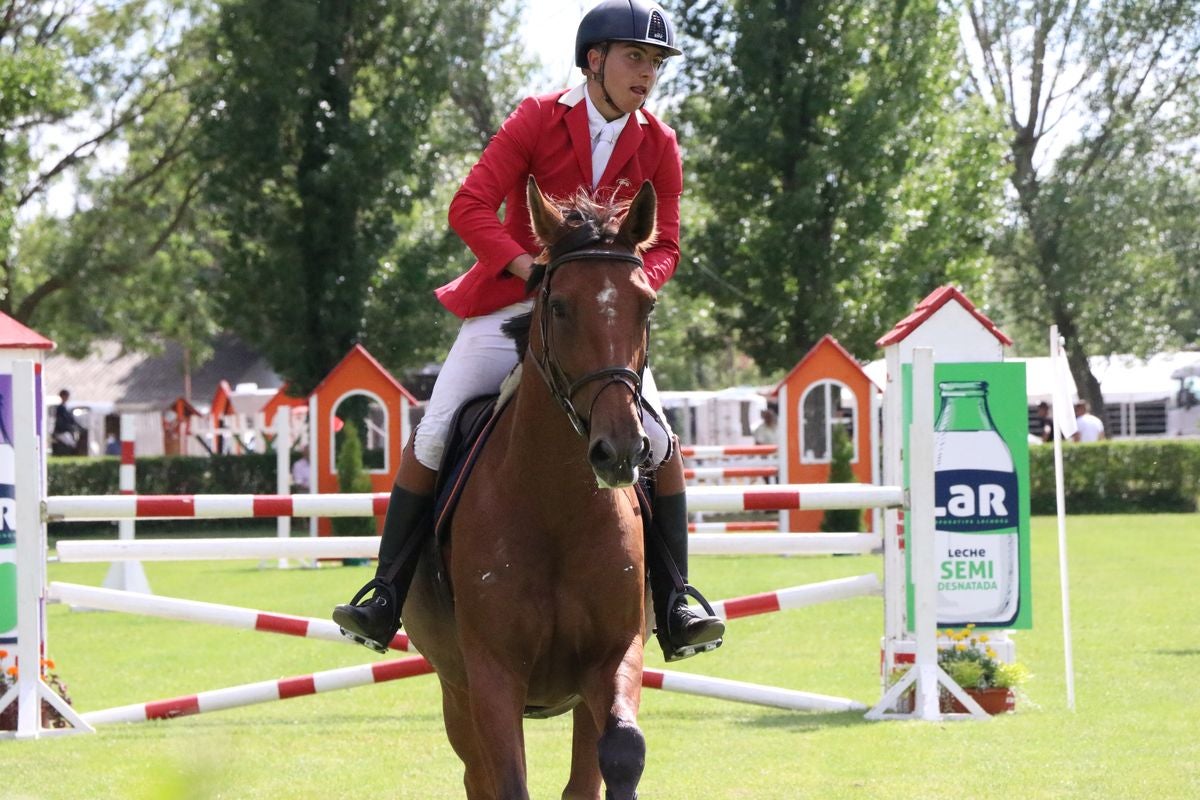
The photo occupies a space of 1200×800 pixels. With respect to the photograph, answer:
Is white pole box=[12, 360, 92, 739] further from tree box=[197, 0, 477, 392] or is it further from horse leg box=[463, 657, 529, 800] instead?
tree box=[197, 0, 477, 392]

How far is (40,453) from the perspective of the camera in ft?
28.4

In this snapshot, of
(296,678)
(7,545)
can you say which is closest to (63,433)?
(7,545)

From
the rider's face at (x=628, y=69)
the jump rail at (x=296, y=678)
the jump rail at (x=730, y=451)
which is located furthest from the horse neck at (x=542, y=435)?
the jump rail at (x=730, y=451)

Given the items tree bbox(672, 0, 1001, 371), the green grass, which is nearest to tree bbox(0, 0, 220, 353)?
tree bbox(672, 0, 1001, 371)

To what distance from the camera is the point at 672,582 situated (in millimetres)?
4965

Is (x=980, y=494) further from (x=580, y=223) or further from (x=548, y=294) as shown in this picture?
(x=548, y=294)

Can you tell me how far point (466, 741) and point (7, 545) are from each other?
389 centimetres

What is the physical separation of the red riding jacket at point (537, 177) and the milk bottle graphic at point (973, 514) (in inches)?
163

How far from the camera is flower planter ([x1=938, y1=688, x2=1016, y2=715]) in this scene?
860 centimetres

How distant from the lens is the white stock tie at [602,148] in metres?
5.15

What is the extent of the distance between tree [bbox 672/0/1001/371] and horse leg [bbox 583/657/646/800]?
29.2m

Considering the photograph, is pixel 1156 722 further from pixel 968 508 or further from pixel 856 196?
pixel 856 196

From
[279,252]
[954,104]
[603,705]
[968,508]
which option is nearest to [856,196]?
[954,104]

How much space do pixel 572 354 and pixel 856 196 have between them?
30624mm
